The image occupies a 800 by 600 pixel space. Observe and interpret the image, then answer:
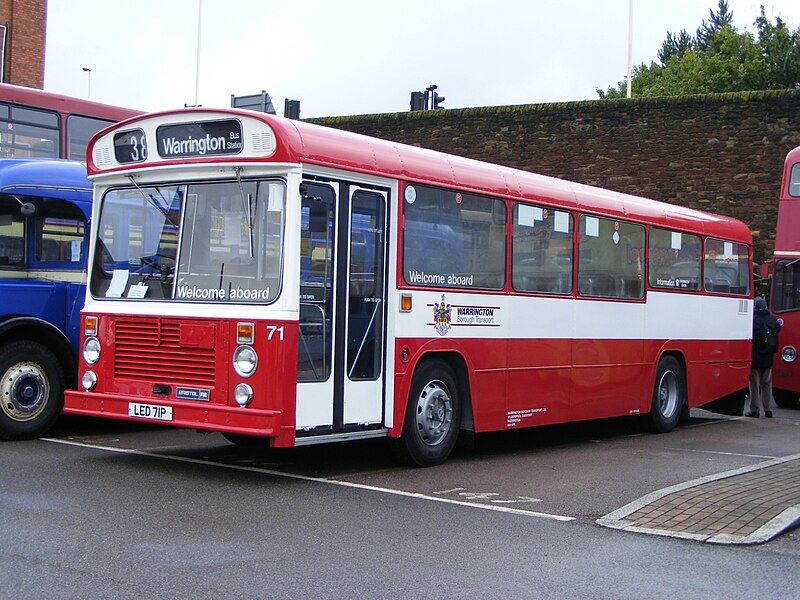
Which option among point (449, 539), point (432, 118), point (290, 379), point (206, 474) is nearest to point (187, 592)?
point (449, 539)

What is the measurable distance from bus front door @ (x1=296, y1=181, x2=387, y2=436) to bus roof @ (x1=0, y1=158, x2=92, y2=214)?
4.14m

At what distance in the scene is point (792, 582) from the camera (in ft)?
20.5

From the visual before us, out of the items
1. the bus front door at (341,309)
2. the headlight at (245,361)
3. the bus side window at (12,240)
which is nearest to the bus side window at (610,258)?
the bus front door at (341,309)

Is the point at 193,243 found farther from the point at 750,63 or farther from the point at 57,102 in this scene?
the point at 750,63

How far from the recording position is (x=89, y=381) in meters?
9.78

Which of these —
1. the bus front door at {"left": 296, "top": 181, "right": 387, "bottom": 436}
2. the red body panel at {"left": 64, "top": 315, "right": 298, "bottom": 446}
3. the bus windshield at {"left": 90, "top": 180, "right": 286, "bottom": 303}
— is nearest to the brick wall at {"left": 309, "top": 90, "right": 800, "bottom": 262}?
the bus front door at {"left": 296, "top": 181, "right": 387, "bottom": 436}

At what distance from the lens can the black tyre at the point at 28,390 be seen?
11.1 m

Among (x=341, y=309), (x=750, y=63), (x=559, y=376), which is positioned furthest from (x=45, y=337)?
(x=750, y=63)

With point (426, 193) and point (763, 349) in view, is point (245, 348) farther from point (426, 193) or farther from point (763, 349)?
point (763, 349)

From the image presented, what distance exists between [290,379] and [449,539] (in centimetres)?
217

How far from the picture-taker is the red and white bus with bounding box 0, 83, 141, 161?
14328mm

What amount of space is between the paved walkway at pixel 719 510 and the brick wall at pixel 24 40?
25679 millimetres

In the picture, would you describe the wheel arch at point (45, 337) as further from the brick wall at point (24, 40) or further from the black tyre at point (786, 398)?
the brick wall at point (24, 40)

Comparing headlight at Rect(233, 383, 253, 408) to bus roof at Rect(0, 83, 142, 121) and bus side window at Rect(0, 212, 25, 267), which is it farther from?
bus roof at Rect(0, 83, 142, 121)
